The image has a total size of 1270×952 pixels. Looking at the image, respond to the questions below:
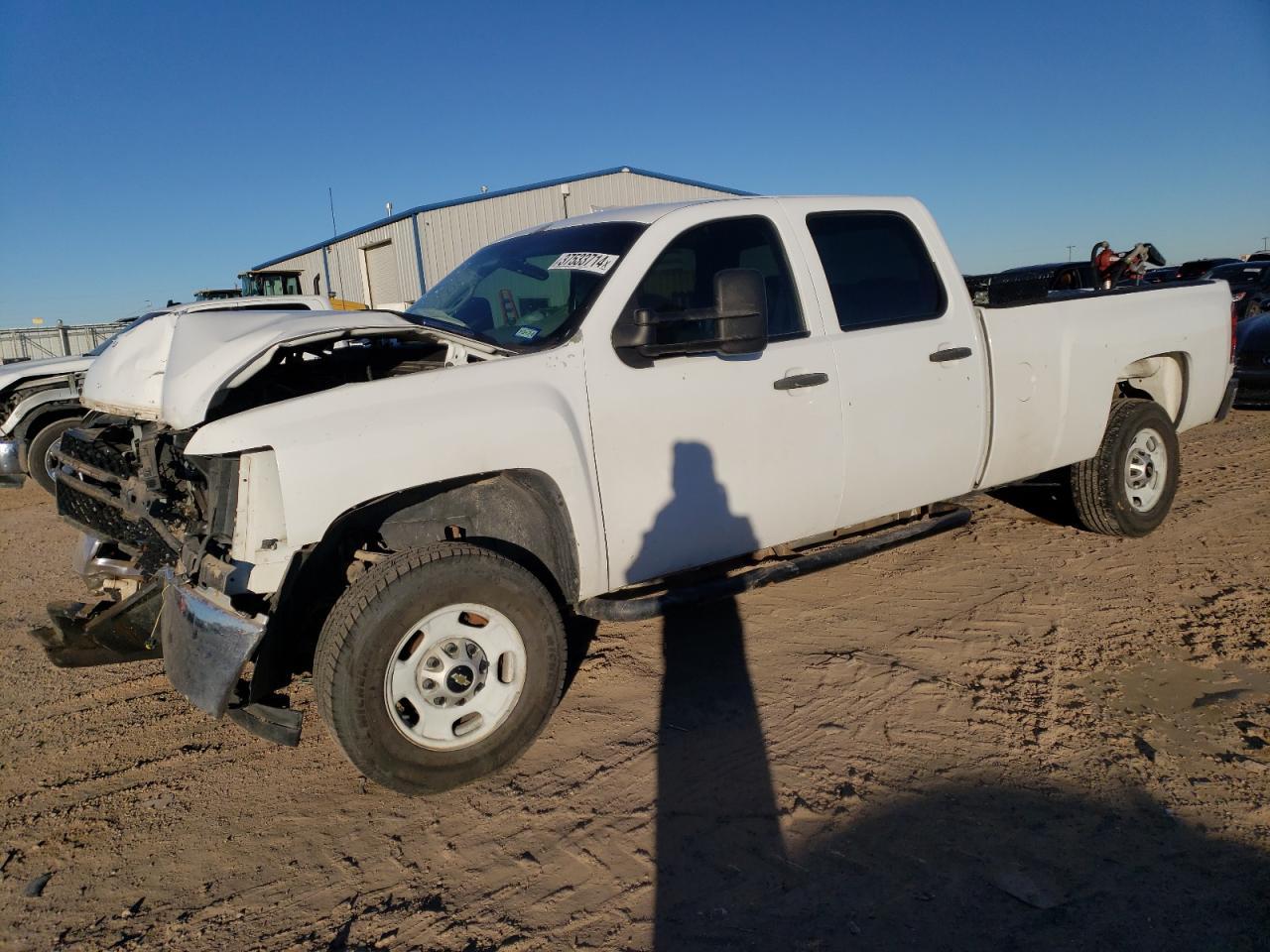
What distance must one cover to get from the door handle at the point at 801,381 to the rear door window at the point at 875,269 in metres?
0.35

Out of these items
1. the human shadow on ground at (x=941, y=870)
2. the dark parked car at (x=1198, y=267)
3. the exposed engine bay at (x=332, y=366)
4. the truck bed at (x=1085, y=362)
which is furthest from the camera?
the dark parked car at (x=1198, y=267)

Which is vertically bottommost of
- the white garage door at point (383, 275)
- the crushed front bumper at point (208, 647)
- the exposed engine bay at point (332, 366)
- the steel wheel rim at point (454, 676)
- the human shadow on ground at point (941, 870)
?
the human shadow on ground at point (941, 870)

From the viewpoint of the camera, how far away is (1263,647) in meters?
3.89

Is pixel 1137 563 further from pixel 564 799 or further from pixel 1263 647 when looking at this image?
pixel 564 799

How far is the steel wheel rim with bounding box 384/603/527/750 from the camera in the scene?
297 cm

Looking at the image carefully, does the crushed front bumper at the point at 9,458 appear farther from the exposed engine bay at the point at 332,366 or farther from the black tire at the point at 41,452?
the exposed engine bay at the point at 332,366

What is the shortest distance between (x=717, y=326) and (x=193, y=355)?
1.95 meters

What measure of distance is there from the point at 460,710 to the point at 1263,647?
3573 millimetres

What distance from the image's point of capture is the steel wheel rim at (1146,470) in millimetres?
5320

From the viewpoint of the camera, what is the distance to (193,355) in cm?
304

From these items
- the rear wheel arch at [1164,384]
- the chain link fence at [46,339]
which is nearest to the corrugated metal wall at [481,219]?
the chain link fence at [46,339]

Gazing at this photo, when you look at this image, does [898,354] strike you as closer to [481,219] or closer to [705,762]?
[705,762]

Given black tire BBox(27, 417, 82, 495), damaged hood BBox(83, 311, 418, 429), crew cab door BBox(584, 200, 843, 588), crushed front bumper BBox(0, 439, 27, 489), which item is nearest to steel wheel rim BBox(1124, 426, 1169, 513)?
crew cab door BBox(584, 200, 843, 588)

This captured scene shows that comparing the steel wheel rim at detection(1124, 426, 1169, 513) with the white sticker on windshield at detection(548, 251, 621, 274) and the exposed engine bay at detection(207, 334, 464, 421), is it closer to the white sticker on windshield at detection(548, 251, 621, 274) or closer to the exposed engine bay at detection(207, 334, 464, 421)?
the white sticker on windshield at detection(548, 251, 621, 274)
